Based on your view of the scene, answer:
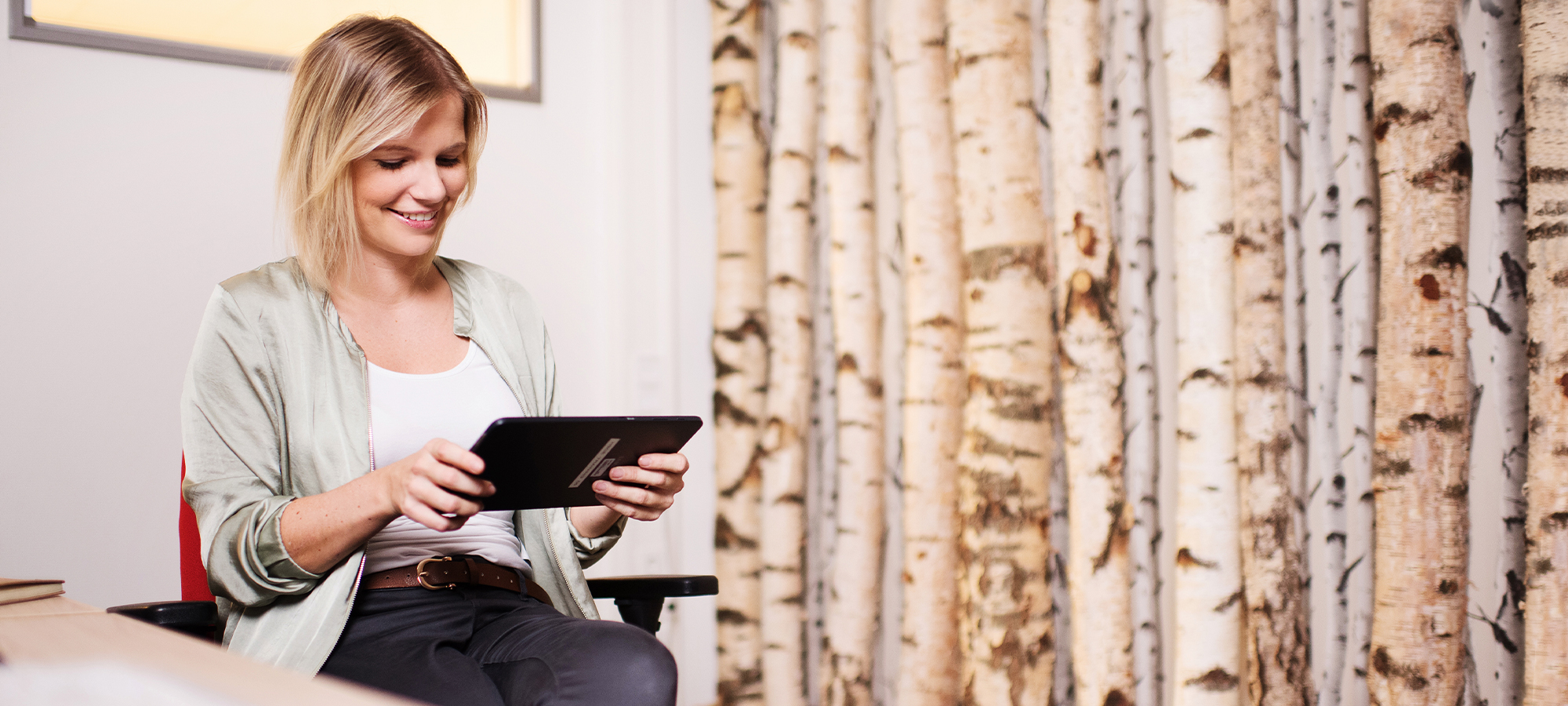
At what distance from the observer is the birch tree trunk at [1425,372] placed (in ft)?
5.61

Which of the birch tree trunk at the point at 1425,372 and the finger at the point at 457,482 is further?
the birch tree trunk at the point at 1425,372

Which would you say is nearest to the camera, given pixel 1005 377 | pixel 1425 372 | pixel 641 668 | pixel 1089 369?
pixel 641 668

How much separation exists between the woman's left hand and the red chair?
8.1 inches

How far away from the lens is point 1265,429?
6.39 feet

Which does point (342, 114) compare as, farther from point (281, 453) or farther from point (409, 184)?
point (281, 453)

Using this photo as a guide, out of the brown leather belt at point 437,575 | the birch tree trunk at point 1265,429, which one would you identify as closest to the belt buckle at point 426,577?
the brown leather belt at point 437,575

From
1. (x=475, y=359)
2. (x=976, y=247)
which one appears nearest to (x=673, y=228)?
(x=976, y=247)

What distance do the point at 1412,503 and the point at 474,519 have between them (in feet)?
5.21

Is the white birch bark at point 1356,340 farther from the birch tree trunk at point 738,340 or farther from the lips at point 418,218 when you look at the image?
the lips at point 418,218

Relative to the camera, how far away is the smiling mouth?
1.54m

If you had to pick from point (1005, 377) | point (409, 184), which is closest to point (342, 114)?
point (409, 184)

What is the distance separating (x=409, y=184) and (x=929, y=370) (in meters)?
1.39

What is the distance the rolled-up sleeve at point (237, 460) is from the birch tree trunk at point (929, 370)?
153 cm

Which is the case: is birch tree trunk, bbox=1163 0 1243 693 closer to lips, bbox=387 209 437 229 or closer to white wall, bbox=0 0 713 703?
lips, bbox=387 209 437 229
